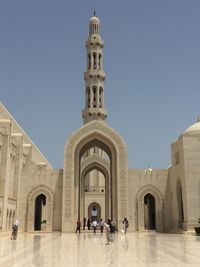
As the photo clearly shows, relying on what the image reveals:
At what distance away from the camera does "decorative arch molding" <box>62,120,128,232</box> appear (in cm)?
3020

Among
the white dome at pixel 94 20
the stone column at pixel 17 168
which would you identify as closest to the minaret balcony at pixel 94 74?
the white dome at pixel 94 20

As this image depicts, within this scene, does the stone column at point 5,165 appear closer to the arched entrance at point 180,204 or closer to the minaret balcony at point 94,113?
the arched entrance at point 180,204

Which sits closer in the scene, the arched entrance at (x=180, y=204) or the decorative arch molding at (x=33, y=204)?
the arched entrance at (x=180, y=204)

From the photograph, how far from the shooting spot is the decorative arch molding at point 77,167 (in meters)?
30.2

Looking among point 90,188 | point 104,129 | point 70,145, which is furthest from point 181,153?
point 90,188

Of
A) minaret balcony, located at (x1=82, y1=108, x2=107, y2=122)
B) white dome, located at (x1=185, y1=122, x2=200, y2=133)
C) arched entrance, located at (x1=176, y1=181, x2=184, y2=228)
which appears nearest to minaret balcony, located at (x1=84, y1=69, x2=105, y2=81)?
minaret balcony, located at (x1=82, y1=108, x2=107, y2=122)

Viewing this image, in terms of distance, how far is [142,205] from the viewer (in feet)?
102

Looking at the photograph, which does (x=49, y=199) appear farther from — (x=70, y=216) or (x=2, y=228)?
(x=2, y=228)

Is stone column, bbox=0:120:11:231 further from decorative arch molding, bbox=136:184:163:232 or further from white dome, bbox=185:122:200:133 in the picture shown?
white dome, bbox=185:122:200:133

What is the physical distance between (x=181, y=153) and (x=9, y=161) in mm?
15443

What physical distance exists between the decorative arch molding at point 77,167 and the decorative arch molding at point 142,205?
5.24ft

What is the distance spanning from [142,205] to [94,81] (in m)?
22.0

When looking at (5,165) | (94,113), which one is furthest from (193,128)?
(94,113)

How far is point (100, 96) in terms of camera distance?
4731 cm
